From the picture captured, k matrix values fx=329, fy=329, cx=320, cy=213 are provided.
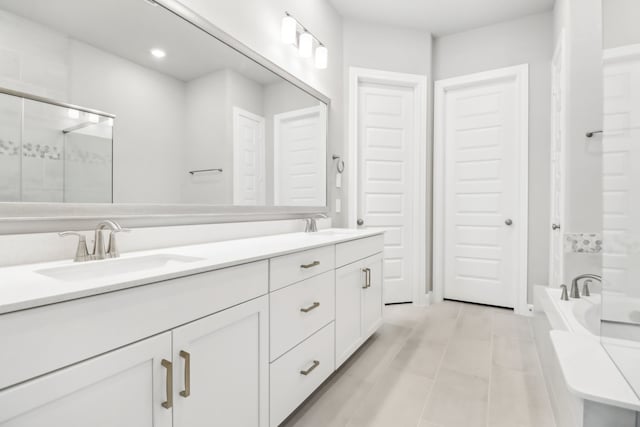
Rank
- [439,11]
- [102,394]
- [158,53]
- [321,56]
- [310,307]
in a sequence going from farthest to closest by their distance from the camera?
[439,11] → [321,56] → [310,307] → [158,53] → [102,394]

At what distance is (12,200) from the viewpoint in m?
1.00

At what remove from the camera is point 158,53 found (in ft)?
4.68

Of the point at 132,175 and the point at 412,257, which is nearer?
the point at 132,175

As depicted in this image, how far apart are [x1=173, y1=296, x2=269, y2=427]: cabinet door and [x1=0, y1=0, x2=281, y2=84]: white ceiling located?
109 centimetres

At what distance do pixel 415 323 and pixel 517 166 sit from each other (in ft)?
5.68

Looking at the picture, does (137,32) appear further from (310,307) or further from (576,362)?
(576,362)

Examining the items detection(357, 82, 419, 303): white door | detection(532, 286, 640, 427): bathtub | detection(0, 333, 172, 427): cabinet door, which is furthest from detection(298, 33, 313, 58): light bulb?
detection(532, 286, 640, 427): bathtub

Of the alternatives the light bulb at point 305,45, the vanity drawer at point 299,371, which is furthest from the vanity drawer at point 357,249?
the light bulb at point 305,45

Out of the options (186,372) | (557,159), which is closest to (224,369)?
(186,372)

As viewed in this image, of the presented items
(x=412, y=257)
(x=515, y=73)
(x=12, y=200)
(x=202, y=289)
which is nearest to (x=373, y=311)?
(x=412, y=257)

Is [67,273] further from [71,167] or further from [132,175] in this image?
[132,175]

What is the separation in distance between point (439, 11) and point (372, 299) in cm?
260

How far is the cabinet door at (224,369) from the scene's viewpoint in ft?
3.01

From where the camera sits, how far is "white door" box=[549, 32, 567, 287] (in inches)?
92.4
